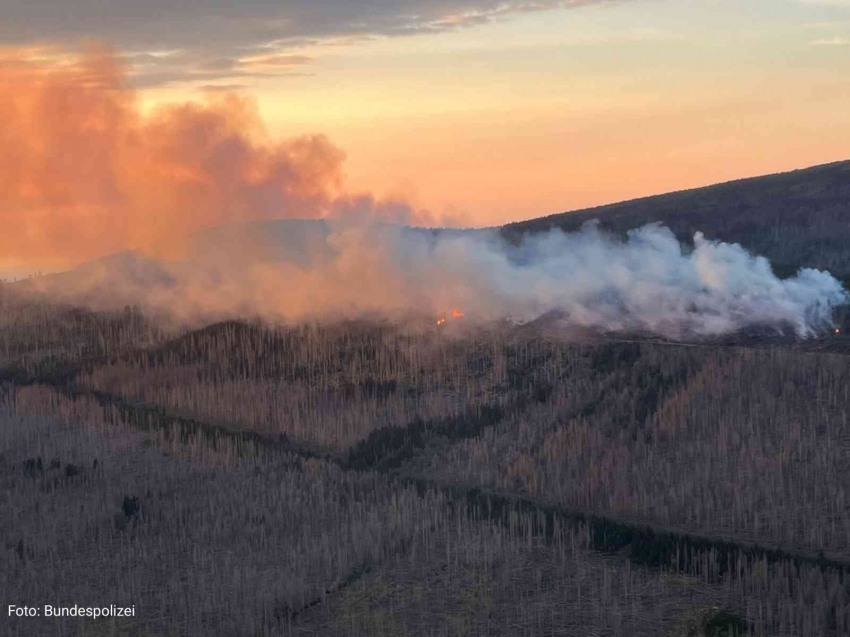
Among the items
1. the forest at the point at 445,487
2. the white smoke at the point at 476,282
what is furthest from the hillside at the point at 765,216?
the forest at the point at 445,487

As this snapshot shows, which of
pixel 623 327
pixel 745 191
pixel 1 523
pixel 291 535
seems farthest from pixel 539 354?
pixel 745 191

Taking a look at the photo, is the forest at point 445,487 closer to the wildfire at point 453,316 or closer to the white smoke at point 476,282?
the wildfire at point 453,316

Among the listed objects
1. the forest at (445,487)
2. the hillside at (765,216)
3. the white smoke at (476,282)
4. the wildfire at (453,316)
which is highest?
the hillside at (765,216)

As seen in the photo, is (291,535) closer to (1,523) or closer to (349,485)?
(349,485)

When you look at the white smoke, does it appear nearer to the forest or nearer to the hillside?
the forest

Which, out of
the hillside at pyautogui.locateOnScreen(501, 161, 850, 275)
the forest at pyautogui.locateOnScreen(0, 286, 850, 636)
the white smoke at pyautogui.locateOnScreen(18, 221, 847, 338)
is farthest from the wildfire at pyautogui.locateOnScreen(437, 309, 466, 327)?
the hillside at pyautogui.locateOnScreen(501, 161, 850, 275)

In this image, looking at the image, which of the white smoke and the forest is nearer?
the forest

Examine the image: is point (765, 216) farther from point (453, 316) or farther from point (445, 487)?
point (445, 487)
